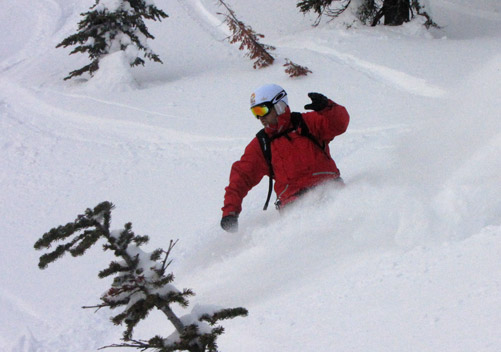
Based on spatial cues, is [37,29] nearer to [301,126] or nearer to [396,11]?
[396,11]

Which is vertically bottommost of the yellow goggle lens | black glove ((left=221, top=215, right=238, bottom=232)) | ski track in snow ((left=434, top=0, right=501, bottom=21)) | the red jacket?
ski track in snow ((left=434, top=0, right=501, bottom=21))

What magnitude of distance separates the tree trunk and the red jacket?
881cm

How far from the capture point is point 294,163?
5.20 metres

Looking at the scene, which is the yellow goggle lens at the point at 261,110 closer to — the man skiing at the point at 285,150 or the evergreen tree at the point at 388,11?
the man skiing at the point at 285,150

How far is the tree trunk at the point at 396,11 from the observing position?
42.1ft

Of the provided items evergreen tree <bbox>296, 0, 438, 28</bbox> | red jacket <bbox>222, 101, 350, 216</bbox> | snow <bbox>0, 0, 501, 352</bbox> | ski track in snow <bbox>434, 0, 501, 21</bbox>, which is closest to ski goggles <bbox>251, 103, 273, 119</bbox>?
red jacket <bbox>222, 101, 350, 216</bbox>

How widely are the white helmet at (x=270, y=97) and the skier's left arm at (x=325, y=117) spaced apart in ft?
0.83

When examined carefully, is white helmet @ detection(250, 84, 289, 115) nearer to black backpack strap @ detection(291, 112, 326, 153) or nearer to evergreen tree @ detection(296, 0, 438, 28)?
black backpack strap @ detection(291, 112, 326, 153)

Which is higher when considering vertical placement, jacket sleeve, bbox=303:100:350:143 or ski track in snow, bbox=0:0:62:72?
ski track in snow, bbox=0:0:62:72

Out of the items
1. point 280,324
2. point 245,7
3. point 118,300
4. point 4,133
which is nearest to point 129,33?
point 4,133

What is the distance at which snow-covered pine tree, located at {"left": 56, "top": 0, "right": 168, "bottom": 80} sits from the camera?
36.8 feet

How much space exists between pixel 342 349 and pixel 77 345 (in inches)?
99.4

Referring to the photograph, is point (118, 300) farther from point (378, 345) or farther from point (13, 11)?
point (13, 11)

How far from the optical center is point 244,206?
21.0 feet
